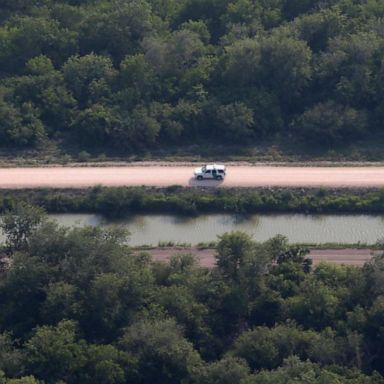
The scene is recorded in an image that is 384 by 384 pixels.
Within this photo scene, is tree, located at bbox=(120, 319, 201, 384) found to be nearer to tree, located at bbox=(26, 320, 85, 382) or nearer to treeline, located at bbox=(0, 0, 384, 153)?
tree, located at bbox=(26, 320, 85, 382)

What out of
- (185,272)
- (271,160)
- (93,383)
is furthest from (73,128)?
(93,383)

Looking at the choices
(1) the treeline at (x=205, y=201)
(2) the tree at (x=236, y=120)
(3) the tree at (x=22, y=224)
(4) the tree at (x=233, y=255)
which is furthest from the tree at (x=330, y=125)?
(3) the tree at (x=22, y=224)

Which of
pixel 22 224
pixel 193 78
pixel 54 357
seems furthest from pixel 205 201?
pixel 54 357

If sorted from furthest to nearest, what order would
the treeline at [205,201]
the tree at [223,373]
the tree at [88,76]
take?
the tree at [88,76] < the treeline at [205,201] < the tree at [223,373]

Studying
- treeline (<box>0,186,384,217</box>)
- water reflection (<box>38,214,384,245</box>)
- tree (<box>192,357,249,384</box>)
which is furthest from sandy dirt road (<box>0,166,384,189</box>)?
tree (<box>192,357,249,384</box>)

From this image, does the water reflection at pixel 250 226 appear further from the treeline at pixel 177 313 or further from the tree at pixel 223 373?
the tree at pixel 223 373
